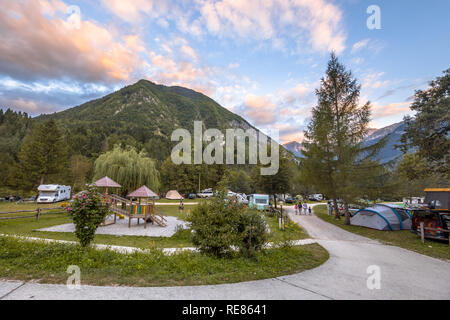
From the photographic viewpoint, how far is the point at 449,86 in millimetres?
11539

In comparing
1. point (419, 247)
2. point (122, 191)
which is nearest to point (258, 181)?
point (122, 191)

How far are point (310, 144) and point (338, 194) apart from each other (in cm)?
467

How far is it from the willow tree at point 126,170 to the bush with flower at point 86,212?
1511cm

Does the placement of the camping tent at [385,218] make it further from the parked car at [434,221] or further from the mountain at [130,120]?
the mountain at [130,120]

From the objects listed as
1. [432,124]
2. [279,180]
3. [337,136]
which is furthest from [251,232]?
[279,180]

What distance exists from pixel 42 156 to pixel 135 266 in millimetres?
44555

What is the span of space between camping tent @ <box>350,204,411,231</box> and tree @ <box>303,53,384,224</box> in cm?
130

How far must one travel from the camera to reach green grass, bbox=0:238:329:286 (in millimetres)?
4293

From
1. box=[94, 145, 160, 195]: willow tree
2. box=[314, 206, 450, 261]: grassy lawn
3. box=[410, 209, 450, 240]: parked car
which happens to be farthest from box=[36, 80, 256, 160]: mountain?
box=[410, 209, 450, 240]: parked car

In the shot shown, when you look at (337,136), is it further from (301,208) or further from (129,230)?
(129,230)

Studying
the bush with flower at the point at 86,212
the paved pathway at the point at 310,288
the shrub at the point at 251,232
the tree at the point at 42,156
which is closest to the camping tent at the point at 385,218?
the paved pathway at the point at 310,288
